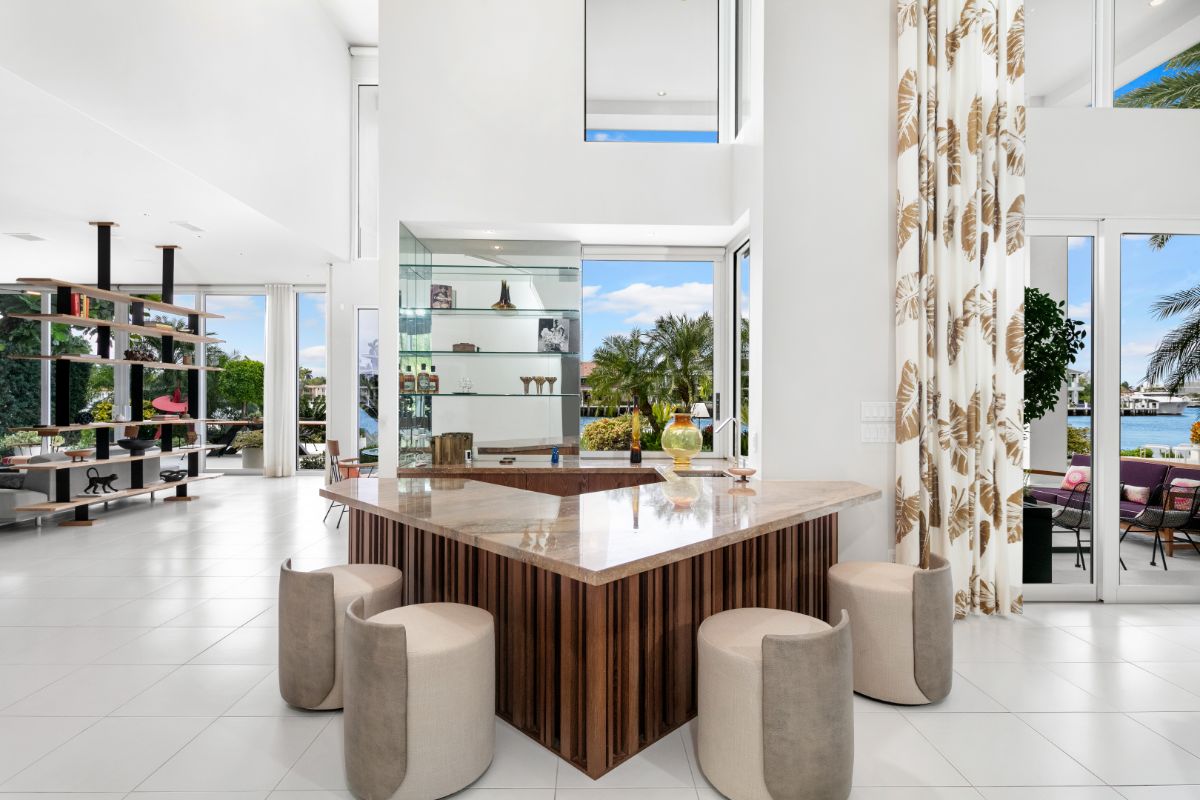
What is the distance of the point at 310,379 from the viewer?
10.3m

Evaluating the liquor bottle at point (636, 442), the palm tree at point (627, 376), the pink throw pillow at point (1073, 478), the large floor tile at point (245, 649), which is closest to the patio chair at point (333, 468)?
the large floor tile at point (245, 649)

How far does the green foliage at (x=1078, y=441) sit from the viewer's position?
3.84 meters

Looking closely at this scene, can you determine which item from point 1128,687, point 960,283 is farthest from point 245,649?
point 960,283

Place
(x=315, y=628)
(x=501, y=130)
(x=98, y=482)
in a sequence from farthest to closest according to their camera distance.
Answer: (x=98, y=482), (x=501, y=130), (x=315, y=628)

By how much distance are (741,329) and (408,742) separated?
3360 millimetres

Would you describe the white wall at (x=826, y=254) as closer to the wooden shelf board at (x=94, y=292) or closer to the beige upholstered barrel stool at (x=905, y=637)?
the beige upholstered barrel stool at (x=905, y=637)

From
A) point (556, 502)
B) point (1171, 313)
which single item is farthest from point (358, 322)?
point (1171, 313)

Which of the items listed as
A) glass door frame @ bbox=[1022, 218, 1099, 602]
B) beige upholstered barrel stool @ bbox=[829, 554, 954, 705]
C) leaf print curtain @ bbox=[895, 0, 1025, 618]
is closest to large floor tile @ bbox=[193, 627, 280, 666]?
beige upholstered barrel stool @ bbox=[829, 554, 954, 705]

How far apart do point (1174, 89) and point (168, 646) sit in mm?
6488

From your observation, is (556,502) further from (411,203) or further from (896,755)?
(411,203)

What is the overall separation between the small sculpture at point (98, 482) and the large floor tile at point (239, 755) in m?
5.99

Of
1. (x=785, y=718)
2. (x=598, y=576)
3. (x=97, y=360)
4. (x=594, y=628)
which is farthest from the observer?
(x=97, y=360)

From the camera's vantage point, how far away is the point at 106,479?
6.96 m

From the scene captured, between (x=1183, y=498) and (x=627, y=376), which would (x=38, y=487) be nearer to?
(x=627, y=376)
